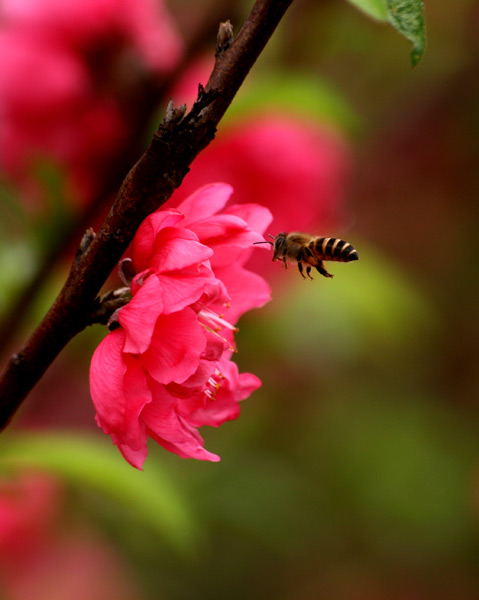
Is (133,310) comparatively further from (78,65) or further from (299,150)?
(299,150)

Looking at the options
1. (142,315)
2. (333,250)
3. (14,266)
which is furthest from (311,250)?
(14,266)

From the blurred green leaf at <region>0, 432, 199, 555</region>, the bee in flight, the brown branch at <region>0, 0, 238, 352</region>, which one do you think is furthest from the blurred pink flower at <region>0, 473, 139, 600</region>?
the bee in flight

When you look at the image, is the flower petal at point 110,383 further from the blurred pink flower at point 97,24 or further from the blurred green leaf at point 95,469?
the blurred pink flower at point 97,24

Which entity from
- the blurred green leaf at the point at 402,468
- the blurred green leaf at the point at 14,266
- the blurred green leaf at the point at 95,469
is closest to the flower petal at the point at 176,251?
the blurred green leaf at the point at 95,469

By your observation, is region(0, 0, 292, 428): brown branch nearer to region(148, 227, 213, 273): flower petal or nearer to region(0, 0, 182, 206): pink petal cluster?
region(148, 227, 213, 273): flower petal

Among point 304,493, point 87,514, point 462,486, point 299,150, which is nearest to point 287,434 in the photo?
point 304,493

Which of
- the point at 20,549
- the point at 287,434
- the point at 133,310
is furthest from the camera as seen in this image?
the point at 287,434

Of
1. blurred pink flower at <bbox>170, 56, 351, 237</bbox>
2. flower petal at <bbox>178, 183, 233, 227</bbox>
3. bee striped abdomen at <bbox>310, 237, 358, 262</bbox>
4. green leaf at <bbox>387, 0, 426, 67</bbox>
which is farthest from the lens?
blurred pink flower at <bbox>170, 56, 351, 237</bbox>
